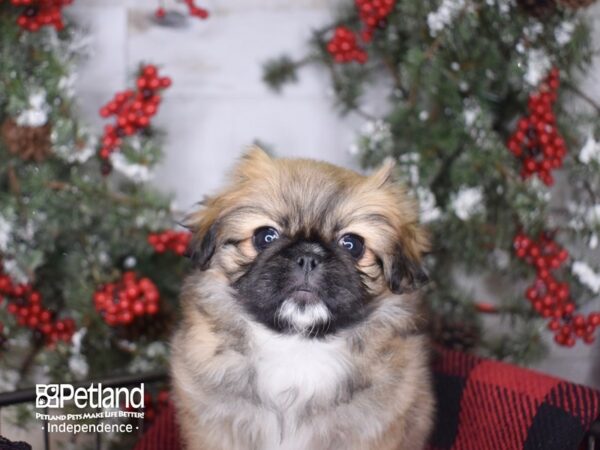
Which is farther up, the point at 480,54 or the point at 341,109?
→ the point at 480,54

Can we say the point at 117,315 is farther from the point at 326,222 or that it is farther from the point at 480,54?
the point at 480,54

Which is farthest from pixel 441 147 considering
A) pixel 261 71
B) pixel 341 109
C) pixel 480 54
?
pixel 261 71

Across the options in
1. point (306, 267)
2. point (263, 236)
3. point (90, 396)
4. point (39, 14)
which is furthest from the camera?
point (39, 14)

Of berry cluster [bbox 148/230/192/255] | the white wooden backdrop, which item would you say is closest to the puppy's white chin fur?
berry cluster [bbox 148/230/192/255]

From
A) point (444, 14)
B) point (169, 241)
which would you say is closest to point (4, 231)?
point (169, 241)

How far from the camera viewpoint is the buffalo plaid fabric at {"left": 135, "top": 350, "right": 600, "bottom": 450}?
2.03 metres

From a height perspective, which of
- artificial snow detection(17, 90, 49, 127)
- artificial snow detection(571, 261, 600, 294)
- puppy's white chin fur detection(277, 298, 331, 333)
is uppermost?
artificial snow detection(17, 90, 49, 127)

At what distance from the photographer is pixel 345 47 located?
2674 millimetres

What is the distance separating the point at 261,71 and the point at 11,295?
49.2 inches

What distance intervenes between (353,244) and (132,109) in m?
0.99

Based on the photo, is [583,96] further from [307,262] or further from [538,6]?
[307,262]

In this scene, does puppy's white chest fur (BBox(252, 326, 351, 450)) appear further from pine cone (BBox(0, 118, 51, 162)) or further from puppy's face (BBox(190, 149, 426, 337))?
pine cone (BBox(0, 118, 51, 162))

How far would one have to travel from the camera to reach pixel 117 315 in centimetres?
247

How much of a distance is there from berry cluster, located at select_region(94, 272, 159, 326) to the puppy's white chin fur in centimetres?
84
